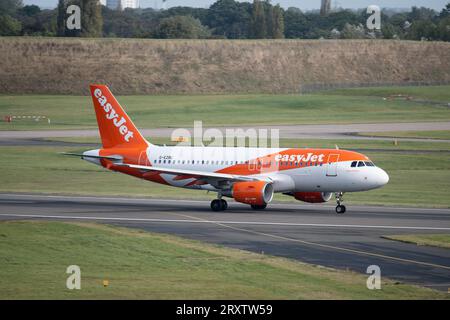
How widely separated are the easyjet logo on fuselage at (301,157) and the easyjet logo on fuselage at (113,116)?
31.3ft

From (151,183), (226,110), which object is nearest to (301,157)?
(151,183)

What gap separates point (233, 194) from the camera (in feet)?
165

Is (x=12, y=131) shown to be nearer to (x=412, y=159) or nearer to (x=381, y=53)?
(x=412, y=159)

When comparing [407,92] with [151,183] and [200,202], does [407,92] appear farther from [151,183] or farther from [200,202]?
[200,202]

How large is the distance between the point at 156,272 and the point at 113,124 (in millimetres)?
24656

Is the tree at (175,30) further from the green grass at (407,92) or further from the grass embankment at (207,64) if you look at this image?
the green grass at (407,92)

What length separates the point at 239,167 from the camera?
171ft

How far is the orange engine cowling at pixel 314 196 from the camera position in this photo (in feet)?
169

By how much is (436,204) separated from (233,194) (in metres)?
13.2

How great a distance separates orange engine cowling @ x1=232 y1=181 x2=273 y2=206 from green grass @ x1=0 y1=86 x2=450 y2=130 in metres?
64.7

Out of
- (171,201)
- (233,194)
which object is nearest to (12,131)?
(171,201)

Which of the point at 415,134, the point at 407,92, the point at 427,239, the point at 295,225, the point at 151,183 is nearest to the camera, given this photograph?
the point at 427,239

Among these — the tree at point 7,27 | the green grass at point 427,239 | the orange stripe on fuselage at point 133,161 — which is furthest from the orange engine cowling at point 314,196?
the tree at point 7,27
